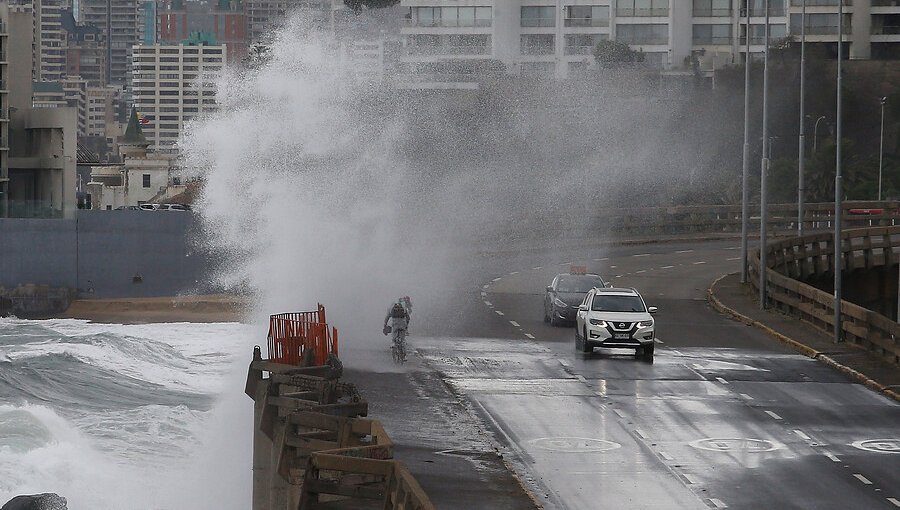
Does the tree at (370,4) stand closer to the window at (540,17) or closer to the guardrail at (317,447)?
the window at (540,17)

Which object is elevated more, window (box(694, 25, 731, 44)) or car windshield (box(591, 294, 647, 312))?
window (box(694, 25, 731, 44))

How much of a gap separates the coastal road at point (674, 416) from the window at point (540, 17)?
7717cm

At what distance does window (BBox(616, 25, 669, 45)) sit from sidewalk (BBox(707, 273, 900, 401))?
67.5m

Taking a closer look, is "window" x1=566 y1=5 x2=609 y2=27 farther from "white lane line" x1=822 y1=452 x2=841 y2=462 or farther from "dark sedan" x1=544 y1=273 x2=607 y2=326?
"white lane line" x1=822 y1=452 x2=841 y2=462

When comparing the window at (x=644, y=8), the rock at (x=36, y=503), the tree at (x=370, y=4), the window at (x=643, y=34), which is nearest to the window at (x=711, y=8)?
the window at (x=644, y=8)

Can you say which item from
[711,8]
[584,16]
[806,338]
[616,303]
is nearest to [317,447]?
[616,303]

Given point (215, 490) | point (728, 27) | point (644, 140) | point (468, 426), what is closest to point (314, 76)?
point (215, 490)

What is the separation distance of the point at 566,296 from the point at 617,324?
7231mm

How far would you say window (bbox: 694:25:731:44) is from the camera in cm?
11888

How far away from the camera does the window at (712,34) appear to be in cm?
11888

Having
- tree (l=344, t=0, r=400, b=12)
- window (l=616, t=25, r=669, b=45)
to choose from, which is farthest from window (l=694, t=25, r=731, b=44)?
tree (l=344, t=0, r=400, b=12)

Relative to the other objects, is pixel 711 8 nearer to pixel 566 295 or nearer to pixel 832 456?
pixel 566 295

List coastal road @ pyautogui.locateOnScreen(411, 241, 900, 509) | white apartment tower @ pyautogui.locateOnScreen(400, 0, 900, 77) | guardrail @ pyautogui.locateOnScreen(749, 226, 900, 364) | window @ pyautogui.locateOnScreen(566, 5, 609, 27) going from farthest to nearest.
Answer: window @ pyautogui.locateOnScreen(566, 5, 609, 27), white apartment tower @ pyautogui.locateOnScreen(400, 0, 900, 77), guardrail @ pyautogui.locateOnScreen(749, 226, 900, 364), coastal road @ pyautogui.locateOnScreen(411, 241, 900, 509)

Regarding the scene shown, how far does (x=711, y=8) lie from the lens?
119 m
